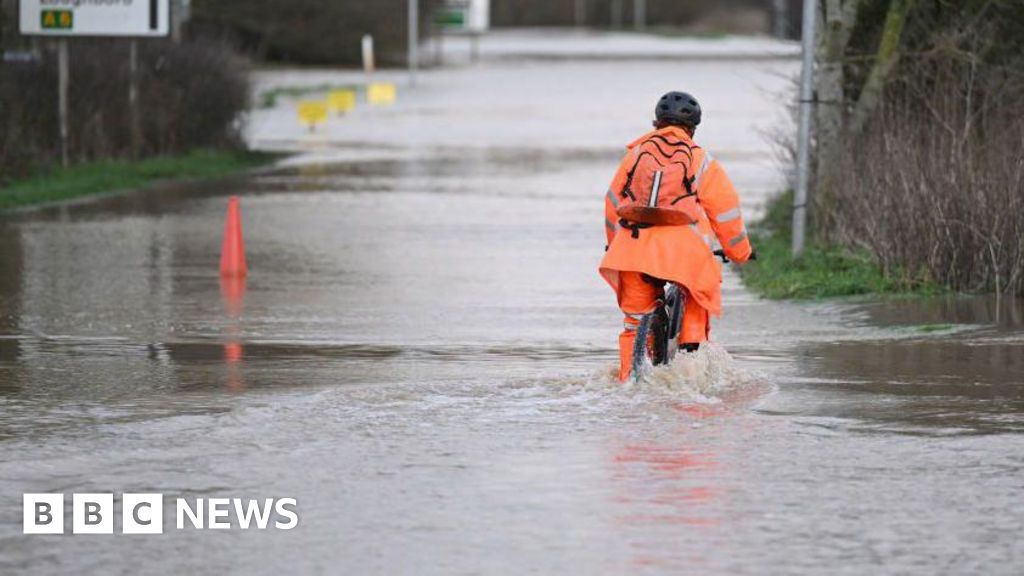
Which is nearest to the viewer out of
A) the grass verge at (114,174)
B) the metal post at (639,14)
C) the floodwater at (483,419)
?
the floodwater at (483,419)

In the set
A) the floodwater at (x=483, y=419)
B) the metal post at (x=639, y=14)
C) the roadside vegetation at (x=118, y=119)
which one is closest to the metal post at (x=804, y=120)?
the floodwater at (x=483, y=419)

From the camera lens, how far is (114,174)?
30750 mm

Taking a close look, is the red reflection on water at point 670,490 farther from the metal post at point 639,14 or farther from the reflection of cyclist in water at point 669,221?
the metal post at point 639,14

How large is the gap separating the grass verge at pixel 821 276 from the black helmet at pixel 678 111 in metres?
5.74

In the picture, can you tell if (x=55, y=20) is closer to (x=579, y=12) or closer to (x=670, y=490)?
(x=670, y=490)

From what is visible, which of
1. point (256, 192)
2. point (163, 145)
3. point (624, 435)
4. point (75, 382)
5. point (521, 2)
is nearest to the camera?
point (624, 435)

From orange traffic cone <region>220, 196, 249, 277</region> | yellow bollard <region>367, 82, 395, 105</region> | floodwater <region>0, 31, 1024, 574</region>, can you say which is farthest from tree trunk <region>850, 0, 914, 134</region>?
yellow bollard <region>367, 82, 395, 105</region>

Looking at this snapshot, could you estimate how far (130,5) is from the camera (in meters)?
30.9

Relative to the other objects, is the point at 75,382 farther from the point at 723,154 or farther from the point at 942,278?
the point at 723,154

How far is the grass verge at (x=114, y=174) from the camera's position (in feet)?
89.0

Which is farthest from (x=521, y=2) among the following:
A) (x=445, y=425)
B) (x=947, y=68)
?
(x=445, y=425)

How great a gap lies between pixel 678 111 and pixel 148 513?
3.78 m

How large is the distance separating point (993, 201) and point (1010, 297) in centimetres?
72

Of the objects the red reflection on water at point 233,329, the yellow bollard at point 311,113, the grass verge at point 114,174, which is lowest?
the red reflection on water at point 233,329
